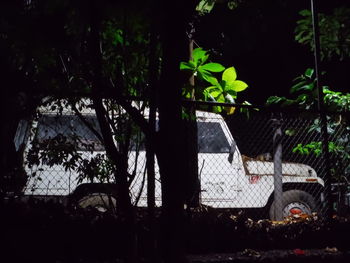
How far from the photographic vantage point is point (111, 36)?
322 centimetres

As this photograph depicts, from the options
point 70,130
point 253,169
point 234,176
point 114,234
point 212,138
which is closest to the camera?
point 114,234

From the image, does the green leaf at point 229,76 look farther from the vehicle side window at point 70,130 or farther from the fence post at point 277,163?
the vehicle side window at point 70,130

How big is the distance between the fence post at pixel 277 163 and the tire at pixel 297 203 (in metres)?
0.75

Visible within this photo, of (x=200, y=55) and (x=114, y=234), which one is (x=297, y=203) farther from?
(x=114, y=234)

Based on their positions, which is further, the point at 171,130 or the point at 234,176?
the point at 234,176

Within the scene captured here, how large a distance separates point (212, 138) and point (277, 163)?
125 cm

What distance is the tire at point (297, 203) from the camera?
6.26m

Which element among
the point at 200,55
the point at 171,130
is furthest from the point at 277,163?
the point at 171,130

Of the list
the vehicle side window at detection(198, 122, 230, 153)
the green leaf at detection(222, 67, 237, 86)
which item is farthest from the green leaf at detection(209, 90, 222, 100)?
the vehicle side window at detection(198, 122, 230, 153)

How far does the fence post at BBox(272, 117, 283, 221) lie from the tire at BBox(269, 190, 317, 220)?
0.75 meters

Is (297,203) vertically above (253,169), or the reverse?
(253,169)

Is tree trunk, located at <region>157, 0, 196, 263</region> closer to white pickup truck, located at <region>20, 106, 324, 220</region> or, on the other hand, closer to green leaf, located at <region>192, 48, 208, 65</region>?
green leaf, located at <region>192, 48, 208, 65</region>

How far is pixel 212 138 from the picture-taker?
20.2 ft

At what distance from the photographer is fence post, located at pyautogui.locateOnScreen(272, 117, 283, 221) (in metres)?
5.28
